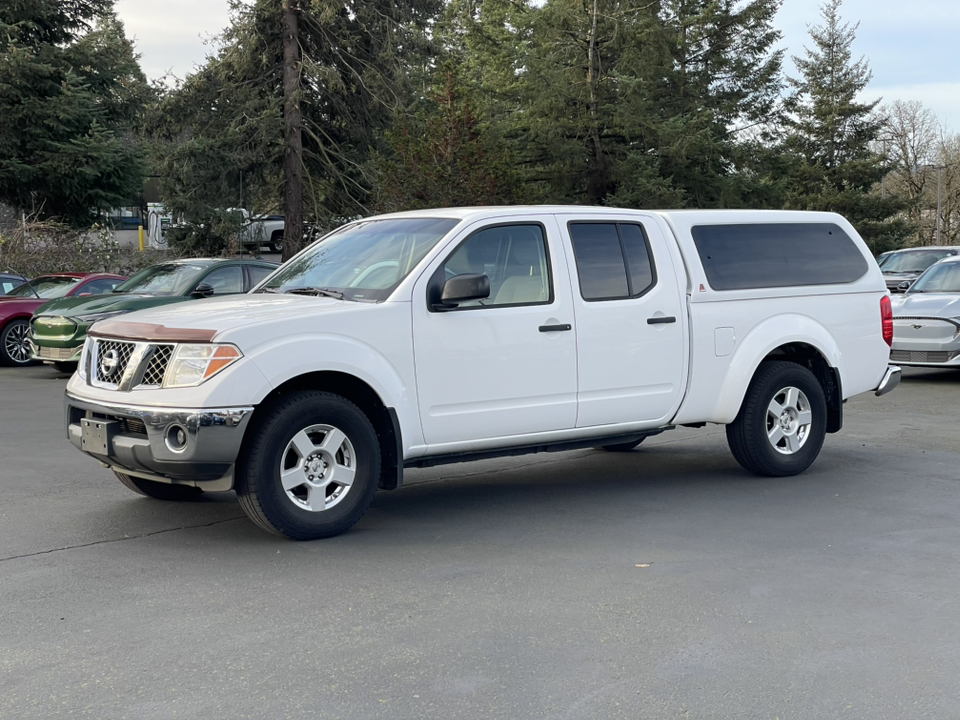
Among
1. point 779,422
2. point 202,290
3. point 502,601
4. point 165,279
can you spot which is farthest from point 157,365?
point 165,279

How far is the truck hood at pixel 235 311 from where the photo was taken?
6246 mm

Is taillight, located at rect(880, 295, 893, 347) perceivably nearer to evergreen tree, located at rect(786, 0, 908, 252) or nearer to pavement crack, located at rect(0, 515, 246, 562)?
pavement crack, located at rect(0, 515, 246, 562)

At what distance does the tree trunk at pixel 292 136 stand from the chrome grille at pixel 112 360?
78.3ft

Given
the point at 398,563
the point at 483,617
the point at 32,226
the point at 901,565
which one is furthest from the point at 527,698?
the point at 32,226

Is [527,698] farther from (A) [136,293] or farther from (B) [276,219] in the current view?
(B) [276,219]

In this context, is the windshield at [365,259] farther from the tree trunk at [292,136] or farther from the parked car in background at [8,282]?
the tree trunk at [292,136]

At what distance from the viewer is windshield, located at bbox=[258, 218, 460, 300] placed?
6.93 m

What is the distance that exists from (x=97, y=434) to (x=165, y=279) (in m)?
10.0

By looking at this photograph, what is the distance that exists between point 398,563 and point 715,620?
173 centimetres

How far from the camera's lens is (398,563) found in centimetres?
591

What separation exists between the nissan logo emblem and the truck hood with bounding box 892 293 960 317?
11.5m

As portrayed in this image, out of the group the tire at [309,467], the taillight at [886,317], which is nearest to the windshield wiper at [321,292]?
the tire at [309,467]

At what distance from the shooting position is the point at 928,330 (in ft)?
48.9

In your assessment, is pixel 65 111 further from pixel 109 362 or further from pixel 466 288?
pixel 466 288
